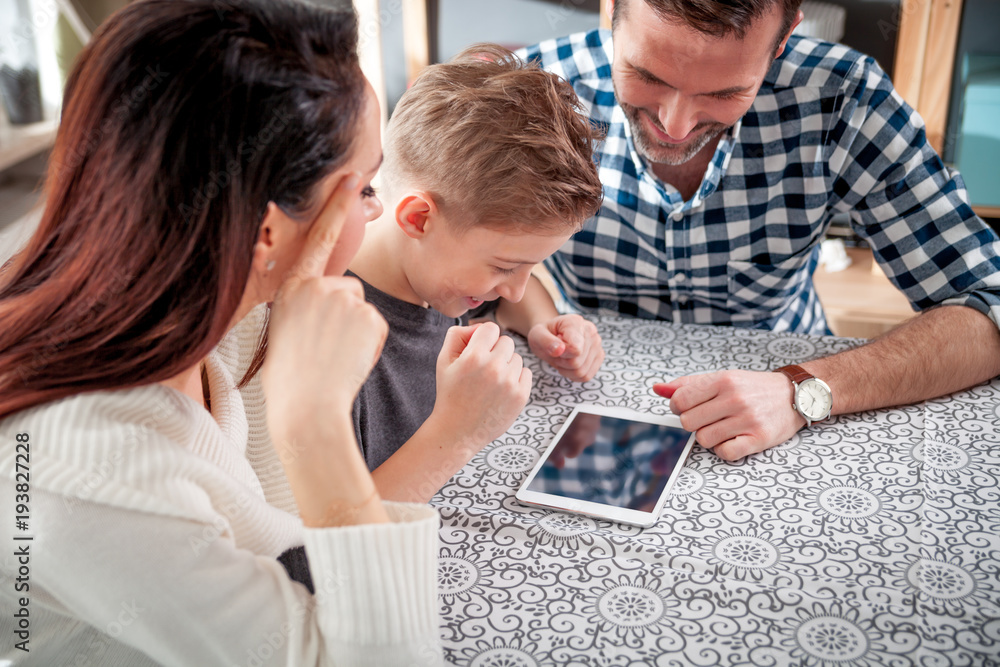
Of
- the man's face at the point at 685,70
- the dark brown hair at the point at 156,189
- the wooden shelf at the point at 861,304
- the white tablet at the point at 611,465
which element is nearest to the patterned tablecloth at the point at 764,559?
the white tablet at the point at 611,465

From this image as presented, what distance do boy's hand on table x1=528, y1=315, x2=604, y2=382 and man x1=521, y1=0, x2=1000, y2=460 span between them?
0.04 ft

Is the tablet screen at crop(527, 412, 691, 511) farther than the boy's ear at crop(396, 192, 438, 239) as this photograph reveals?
No

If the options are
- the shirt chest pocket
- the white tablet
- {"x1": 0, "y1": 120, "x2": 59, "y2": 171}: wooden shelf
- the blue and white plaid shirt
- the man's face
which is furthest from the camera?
{"x1": 0, "y1": 120, "x2": 59, "y2": 171}: wooden shelf

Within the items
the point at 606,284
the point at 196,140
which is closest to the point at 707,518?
the point at 196,140

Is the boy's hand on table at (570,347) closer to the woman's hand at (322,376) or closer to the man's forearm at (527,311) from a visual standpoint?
the man's forearm at (527,311)

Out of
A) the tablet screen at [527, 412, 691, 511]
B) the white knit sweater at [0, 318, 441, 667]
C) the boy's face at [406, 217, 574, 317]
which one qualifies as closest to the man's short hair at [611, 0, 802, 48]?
the boy's face at [406, 217, 574, 317]

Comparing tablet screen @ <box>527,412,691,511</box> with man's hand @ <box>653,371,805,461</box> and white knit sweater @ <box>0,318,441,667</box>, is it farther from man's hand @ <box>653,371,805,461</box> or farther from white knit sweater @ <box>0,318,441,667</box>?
white knit sweater @ <box>0,318,441,667</box>

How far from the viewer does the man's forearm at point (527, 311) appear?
1357 millimetres

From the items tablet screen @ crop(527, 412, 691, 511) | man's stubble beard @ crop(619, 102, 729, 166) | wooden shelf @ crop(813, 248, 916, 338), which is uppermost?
man's stubble beard @ crop(619, 102, 729, 166)

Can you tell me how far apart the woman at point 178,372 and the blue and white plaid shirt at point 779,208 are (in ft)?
2.70

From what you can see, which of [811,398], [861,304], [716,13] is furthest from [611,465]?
[861,304]

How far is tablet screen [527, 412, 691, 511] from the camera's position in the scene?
92cm

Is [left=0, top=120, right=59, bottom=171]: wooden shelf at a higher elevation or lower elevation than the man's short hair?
lower

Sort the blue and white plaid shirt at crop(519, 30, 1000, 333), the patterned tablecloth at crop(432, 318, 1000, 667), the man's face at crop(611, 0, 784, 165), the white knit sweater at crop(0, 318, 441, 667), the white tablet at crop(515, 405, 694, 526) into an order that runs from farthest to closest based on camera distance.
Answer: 1. the blue and white plaid shirt at crop(519, 30, 1000, 333)
2. the man's face at crop(611, 0, 784, 165)
3. the white tablet at crop(515, 405, 694, 526)
4. the patterned tablecloth at crop(432, 318, 1000, 667)
5. the white knit sweater at crop(0, 318, 441, 667)
